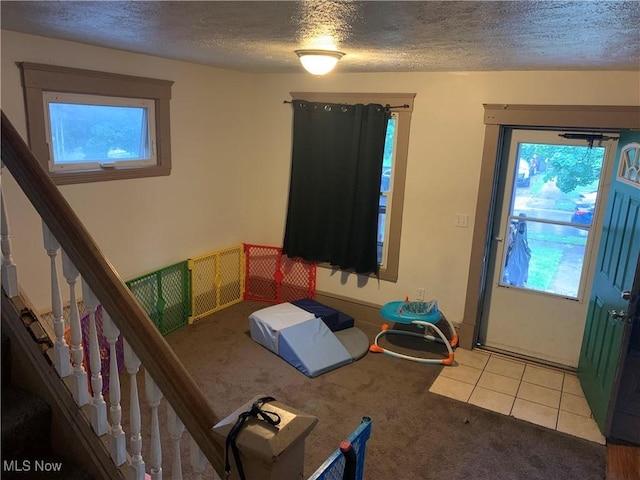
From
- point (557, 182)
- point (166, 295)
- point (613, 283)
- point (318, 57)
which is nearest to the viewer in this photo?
→ point (318, 57)

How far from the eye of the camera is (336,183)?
446cm

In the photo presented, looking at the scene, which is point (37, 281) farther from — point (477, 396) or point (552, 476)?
point (552, 476)

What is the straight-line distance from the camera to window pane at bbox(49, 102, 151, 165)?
10.8 feet

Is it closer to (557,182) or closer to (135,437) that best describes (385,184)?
(557,182)

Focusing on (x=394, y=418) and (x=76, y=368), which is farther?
(x=394, y=418)

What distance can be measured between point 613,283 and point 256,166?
130 inches

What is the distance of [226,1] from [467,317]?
10.8ft

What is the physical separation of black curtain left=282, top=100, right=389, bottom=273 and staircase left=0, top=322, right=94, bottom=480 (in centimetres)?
319

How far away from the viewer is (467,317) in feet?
13.7

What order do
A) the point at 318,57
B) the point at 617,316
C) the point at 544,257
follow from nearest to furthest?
the point at 318,57, the point at 617,316, the point at 544,257

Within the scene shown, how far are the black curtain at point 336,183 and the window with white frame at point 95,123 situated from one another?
4.11 ft

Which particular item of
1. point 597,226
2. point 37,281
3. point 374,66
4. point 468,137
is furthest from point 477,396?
point 37,281

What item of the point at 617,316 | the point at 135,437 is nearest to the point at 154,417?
the point at 135,437

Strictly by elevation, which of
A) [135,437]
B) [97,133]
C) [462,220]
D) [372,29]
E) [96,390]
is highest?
[372,29]
